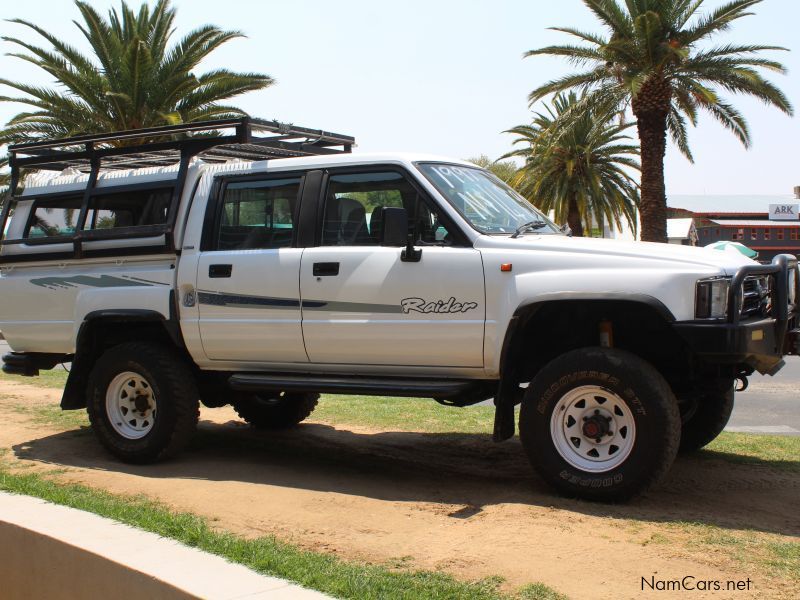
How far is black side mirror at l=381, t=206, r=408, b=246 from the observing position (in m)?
6.28

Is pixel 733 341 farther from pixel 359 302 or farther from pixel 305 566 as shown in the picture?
pixel 305 566

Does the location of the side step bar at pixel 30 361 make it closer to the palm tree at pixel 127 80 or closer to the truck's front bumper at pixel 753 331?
the truck's front bumper at pixel 753 331

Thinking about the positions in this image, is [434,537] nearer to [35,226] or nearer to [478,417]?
[478,417]

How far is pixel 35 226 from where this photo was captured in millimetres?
8289

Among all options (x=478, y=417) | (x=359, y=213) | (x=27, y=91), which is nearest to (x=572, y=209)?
(x=27, y=91)

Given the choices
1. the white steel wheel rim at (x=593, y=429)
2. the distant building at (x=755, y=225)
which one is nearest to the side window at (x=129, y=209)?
the white steel wheel rim at (x=593, y=429)

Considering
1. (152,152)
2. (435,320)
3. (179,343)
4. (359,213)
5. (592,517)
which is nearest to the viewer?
(592,517)

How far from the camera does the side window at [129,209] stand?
25.1 ft

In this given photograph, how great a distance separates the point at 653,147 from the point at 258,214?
21.3m

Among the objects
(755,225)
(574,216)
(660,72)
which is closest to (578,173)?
(574,216)

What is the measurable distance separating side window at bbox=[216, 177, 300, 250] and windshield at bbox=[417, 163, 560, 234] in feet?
3.46

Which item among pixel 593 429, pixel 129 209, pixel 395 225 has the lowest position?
pixel 593 429

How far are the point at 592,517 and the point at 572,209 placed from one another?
3401 cm

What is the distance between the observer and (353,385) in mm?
6566
